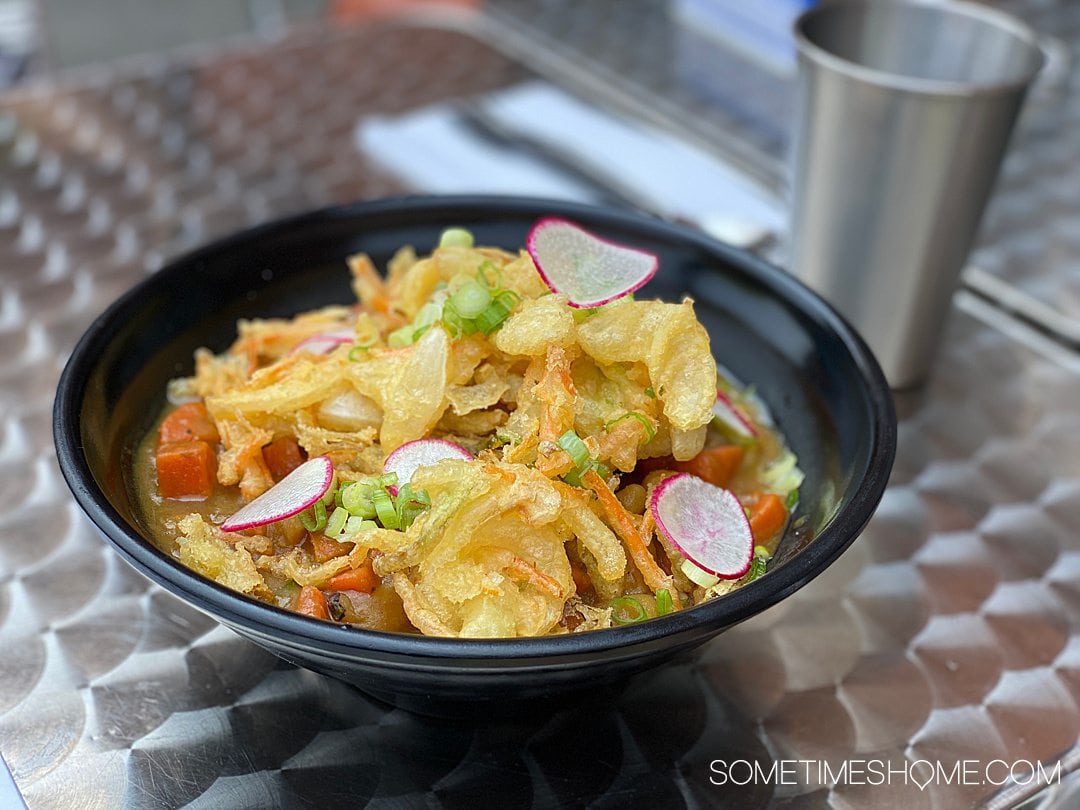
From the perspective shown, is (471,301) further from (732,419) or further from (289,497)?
(732,419)

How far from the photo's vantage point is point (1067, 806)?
1542 millimetres

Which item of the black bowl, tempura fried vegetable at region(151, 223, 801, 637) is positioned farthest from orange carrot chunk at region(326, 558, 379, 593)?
the black bowl

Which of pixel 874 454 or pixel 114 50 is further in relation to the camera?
pixel 114 50

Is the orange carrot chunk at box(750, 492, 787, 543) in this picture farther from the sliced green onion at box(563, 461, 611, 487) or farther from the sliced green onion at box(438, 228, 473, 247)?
the sliced green onion at box(438, 228, 473, 247)

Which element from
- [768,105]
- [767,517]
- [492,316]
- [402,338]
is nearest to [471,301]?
[492,316]

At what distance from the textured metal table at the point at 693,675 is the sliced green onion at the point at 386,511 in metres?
0.33

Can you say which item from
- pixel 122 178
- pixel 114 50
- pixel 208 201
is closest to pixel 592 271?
pixel 208 201

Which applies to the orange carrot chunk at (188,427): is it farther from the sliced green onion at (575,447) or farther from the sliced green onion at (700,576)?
the sliced green onion at (700,576)

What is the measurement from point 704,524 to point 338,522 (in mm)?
513

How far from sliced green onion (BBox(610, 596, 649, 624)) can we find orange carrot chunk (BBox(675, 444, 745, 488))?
0.95 feet

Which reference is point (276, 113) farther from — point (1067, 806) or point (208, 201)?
point (1067, 806)

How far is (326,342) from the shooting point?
1799mm

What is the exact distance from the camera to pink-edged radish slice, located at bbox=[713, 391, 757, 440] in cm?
175

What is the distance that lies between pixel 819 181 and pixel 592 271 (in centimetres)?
90
